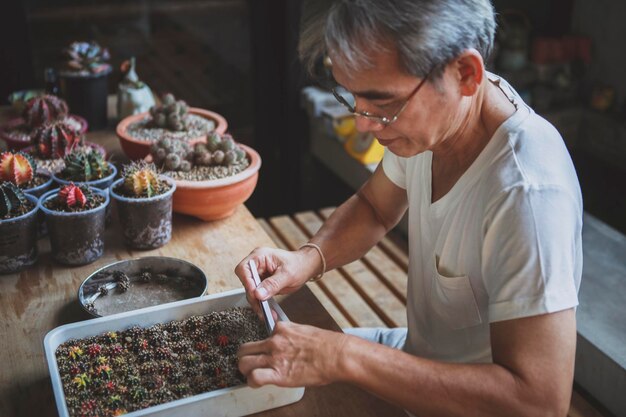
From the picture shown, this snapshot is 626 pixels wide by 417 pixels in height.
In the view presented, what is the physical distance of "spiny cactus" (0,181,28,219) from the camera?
1658mm

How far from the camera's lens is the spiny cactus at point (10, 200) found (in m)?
→ 1.66

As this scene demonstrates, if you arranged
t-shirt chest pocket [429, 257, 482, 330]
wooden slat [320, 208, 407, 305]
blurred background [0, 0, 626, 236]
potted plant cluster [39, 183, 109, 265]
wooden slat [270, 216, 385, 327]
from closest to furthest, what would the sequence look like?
t-shirt chest pocket [429, 257, 482, 330] → potted plant cluster [39, 183, 109, 265] → wooden slat [270, 216, 385, 327] → wooden slat [320, 208, 407, 305] → blurred background [0, 0, 626, 236]

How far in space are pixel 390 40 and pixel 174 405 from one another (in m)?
0.75

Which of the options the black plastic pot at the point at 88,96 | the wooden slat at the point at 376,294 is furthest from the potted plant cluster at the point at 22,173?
the wooden slat at the point at 376,294

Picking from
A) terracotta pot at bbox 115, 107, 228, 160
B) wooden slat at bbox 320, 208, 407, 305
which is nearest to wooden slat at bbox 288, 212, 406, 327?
wooden slat at bbox 320, 208, 407, 305

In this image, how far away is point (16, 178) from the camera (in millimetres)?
1843

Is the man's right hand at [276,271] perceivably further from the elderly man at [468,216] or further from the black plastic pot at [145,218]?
the black plastic pot at [145,218]

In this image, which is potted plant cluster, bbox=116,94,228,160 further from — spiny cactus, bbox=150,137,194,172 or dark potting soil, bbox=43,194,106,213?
dark potting soil, bbox=43,194,106,213

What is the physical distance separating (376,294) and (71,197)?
1.31m

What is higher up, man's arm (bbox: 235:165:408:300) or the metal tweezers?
the metal tweezers

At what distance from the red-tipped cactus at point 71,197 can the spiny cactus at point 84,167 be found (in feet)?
0.65

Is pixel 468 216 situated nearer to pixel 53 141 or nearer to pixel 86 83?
pixel 53 141

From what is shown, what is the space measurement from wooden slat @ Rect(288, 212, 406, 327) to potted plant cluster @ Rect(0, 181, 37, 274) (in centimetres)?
127

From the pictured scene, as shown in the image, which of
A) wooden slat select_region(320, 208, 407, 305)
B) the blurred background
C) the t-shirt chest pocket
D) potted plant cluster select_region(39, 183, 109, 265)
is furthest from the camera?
the blurred background
